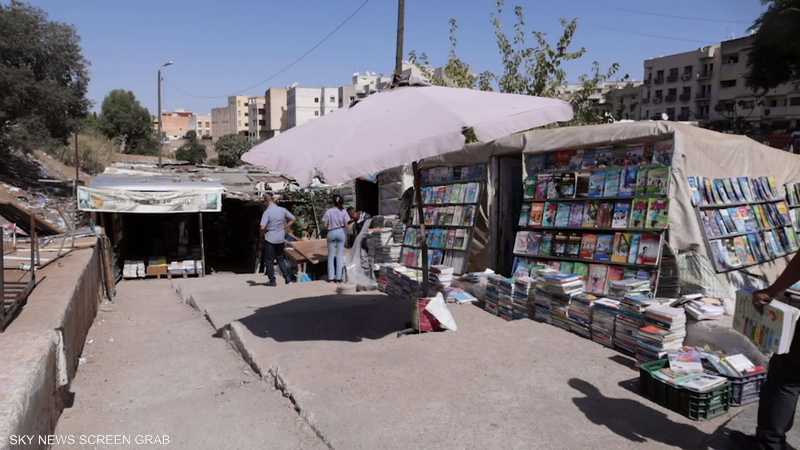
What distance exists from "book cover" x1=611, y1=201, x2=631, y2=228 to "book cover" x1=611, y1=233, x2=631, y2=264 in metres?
0.11

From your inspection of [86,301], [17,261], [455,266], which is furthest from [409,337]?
[17,261]

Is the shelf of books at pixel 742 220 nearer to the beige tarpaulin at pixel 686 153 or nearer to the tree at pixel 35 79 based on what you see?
the beige tarpaulin at pixel 686 153

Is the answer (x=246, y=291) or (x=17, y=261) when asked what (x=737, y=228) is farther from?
(x=17, y=261)

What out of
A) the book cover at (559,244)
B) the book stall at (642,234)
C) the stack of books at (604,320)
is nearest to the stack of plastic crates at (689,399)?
the book stall at (642,234)

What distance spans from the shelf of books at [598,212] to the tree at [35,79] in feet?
89.2

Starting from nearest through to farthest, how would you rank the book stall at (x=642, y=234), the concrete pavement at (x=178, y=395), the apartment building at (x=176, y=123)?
the concrete pavement at (x=178, y=395) → the book stall at (x=642, y=234) → the apartment building at (x=176, y=123)

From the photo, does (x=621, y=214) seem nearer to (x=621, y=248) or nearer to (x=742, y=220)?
(x=621, y=248)

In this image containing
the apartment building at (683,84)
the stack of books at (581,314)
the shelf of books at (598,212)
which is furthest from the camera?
the apartment building at (683,84)

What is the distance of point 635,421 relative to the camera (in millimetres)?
3596

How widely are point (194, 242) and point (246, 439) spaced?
48.4 feet

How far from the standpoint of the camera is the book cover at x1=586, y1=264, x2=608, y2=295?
620 centimetres

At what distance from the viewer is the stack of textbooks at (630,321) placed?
480 cm

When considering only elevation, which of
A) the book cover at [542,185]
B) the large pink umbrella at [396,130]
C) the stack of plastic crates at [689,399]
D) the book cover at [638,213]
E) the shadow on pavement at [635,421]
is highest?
Result: the large pink umbrella at [396,130]

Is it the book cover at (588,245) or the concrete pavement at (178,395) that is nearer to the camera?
the concrete pavement at (178,395)
